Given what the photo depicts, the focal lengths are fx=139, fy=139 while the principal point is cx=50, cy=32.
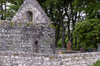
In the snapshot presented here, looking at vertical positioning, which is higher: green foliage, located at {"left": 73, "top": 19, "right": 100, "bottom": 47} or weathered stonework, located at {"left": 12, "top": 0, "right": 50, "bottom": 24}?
weathered stonework, located at {"left": 12, "top": 0, "right": 50, "bottom": 24}

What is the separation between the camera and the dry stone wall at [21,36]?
461 inches

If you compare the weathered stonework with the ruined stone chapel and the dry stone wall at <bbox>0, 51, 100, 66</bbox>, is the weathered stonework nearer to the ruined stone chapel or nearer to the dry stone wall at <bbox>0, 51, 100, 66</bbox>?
the ruined stone chapel

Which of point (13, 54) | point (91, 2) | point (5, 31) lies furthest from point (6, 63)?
point (91, 2)

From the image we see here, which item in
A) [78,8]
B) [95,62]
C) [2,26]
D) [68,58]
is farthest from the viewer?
[78,8]

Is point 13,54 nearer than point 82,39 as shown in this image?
Yes

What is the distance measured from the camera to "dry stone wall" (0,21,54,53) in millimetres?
11711

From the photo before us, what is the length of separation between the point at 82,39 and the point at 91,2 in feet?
15.4

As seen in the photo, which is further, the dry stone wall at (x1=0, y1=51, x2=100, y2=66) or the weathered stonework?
the weathered stonework

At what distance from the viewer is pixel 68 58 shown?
22.5 feet

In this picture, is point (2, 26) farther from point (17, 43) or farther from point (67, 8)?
point (67, 8)

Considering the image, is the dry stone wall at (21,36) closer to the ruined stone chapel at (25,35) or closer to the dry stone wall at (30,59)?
the ruined stone chapel at (25,35)

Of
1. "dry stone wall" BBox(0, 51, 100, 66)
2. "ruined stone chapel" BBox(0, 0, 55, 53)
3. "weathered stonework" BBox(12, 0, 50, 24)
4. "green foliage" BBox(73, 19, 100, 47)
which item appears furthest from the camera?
"green foliage" BBox(73, 19, 100, 47)

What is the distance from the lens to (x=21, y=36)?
12.0 metres

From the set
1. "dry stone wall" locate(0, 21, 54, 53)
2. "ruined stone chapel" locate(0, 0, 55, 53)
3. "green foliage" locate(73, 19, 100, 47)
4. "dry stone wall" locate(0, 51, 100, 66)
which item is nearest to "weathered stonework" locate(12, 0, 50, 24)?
"ruined stone chapel" locate(0, 0, 55, 53)
